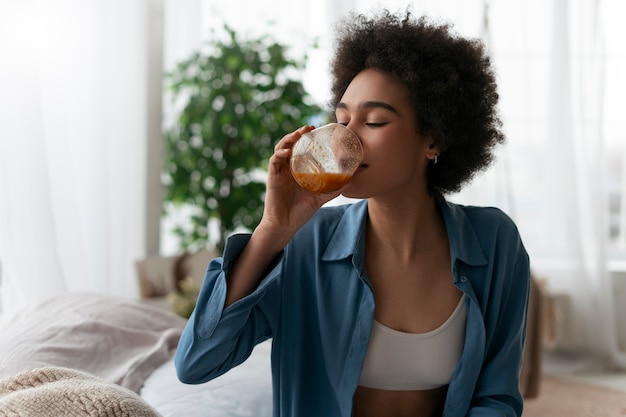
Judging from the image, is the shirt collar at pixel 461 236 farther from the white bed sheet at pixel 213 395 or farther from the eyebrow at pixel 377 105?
the white bed sheet at pixel 213 395

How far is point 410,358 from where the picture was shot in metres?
1.46

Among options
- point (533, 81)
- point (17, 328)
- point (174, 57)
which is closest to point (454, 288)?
point (17, 328)

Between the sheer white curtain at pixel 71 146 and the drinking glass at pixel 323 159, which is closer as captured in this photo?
the drinking glass at pixel 323 159

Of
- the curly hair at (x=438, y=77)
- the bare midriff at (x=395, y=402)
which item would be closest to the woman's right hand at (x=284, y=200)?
the curly hair at (x=438, y=77)

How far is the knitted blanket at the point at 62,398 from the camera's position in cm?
112

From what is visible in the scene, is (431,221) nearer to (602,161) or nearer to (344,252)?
(344,252)

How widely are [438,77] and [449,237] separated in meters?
0.31

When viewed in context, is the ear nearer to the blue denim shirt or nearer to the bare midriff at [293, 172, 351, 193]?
the blue denim shirt

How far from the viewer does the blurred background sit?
2.84 metres

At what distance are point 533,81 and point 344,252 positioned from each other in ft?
8.88

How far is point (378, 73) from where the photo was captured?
4.82 ft

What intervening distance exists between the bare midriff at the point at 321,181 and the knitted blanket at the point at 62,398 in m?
0.44

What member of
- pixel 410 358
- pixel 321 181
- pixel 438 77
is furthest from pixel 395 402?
pixel 438 77

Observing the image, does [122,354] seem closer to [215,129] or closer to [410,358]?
[410,358]
